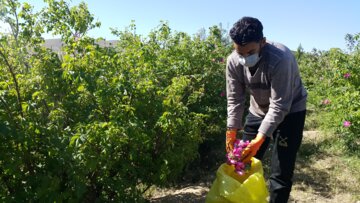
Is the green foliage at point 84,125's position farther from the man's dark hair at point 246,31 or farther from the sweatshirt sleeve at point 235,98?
the man's dark hair at point 246,31

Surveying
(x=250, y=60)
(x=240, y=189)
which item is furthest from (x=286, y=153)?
(x=250, y=60)

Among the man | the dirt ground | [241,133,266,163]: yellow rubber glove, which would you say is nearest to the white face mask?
the man

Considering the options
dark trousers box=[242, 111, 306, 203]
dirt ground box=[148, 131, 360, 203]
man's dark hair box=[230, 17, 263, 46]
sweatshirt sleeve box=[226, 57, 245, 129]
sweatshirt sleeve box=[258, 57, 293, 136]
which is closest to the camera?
man's dark hair box=[230, 17, 263, 46]

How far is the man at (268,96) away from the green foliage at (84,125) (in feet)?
1.83

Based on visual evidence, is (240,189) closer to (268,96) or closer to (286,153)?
(286,153)

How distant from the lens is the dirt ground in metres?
3.77

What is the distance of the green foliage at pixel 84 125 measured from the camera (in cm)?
224

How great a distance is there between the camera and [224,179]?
2510mm

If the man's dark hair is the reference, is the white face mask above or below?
below

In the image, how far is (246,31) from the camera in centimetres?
224

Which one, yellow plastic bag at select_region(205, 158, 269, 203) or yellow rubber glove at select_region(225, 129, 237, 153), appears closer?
yellow plastic bag at select_region(205, 158, 269, 203)

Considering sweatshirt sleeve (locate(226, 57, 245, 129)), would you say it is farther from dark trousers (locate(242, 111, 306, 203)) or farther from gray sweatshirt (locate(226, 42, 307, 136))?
dark trousers (locate(242, 111, 306, 203))

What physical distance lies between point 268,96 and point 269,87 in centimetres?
9

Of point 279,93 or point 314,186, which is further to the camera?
point 314,186
